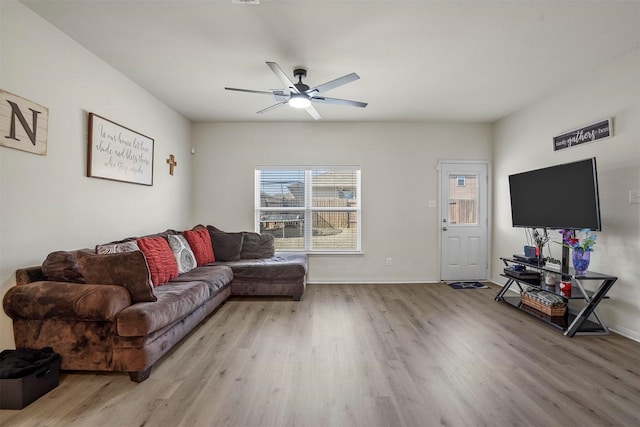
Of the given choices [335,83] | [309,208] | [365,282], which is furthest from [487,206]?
[335,83]

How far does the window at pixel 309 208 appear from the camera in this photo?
4.90 metres

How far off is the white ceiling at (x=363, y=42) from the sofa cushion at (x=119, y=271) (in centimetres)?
186

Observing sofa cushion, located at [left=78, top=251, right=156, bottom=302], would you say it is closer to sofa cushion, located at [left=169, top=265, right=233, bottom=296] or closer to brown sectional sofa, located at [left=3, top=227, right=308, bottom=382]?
brown sectional sofa, located at [left=3, top=227, right=308, bottom=382]

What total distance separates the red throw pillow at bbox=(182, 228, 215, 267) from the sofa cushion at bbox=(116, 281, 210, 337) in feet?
3.17

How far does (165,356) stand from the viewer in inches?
92.8

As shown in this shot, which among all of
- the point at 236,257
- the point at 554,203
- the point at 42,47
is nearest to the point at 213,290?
the point at 236,257

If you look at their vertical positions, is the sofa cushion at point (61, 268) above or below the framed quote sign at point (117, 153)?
below

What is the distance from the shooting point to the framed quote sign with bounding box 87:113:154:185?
9.00ft

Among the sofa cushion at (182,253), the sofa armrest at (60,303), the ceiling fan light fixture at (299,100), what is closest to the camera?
the sofa armrest at (60,303)

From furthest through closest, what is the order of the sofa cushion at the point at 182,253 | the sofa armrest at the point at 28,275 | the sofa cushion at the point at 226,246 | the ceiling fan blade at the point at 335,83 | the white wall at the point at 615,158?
the sofa cushion at the point at 226,246 < the sofa cushion at the point at 182,253 < the white wall at the point at 615,158 < the ceiling fan blade at the point at 335,83 < the sofa armrest at the point at 28,275

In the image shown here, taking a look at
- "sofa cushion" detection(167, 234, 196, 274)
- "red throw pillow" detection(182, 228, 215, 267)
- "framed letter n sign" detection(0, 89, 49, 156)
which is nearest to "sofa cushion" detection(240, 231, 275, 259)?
"red throw pillow" detection(182, 228, 215, 267)

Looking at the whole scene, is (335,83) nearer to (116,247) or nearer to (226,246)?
(116,247)

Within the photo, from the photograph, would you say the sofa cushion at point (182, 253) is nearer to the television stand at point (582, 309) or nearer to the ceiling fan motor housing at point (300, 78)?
the ceiling fan motor housing at point (300, 78)

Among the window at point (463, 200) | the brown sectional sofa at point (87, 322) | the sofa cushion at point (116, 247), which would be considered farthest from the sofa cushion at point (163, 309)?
the window at point (463, 200)
